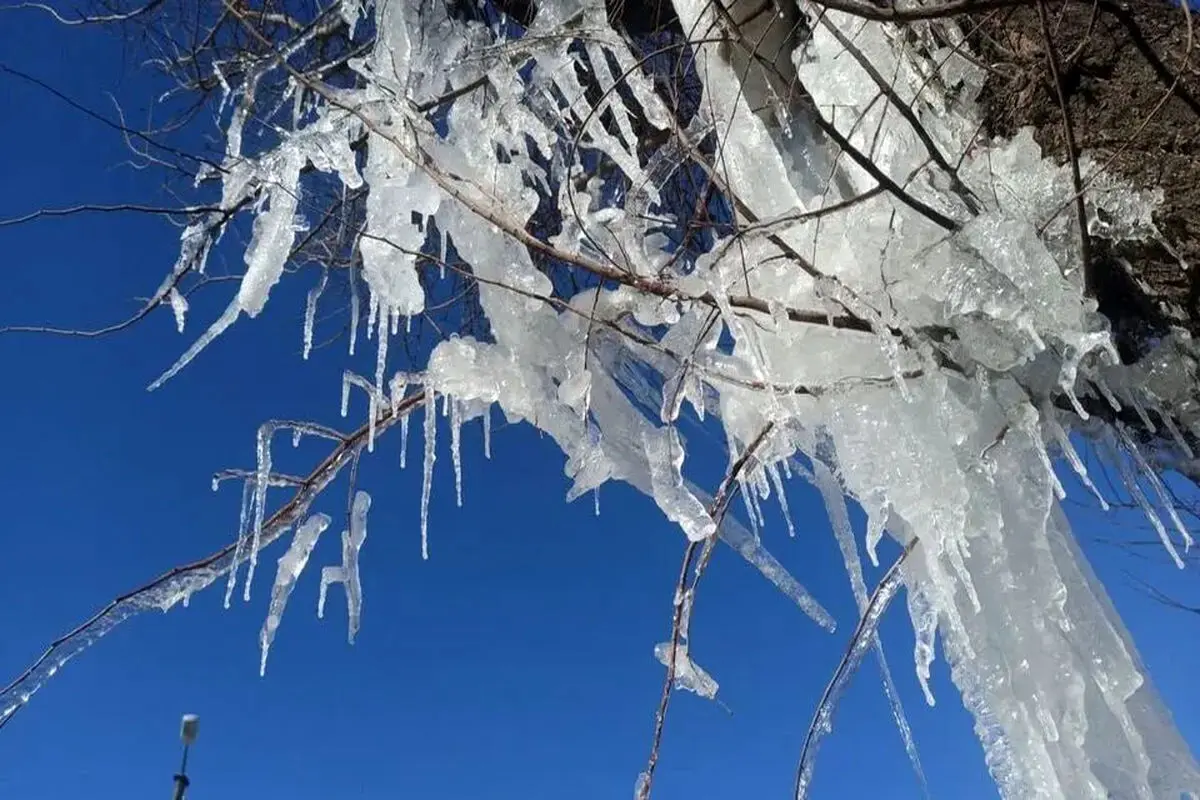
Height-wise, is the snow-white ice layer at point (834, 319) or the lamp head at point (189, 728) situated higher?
the lamp head at point (189, 728)

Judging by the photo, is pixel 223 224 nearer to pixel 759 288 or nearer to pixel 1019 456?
pixel 759 288

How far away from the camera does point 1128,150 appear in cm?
148

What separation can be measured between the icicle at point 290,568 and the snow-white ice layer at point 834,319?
28cm

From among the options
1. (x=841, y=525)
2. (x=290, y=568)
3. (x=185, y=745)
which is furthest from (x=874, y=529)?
(x=185, y=745)

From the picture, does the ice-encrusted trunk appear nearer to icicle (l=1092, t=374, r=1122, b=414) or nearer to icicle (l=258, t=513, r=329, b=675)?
icicle (l=1092, t=374, r=1122, b=414)

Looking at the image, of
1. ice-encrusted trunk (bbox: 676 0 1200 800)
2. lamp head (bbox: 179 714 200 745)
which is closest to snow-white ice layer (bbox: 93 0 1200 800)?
ice-encrusted trunk (bbox: 676 0 1200 800)

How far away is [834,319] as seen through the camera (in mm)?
1354

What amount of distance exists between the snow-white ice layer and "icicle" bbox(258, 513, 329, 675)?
0.93ft

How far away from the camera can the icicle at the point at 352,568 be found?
1.76 m

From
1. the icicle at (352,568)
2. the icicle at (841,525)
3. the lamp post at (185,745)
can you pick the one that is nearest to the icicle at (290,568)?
the icicle at (352,568)

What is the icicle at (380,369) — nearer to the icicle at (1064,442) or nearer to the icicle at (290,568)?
the icicle at (290,568)

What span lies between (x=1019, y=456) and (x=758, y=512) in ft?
1.56

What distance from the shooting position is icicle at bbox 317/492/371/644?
1.76 meters

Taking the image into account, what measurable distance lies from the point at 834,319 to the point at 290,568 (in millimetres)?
1151
